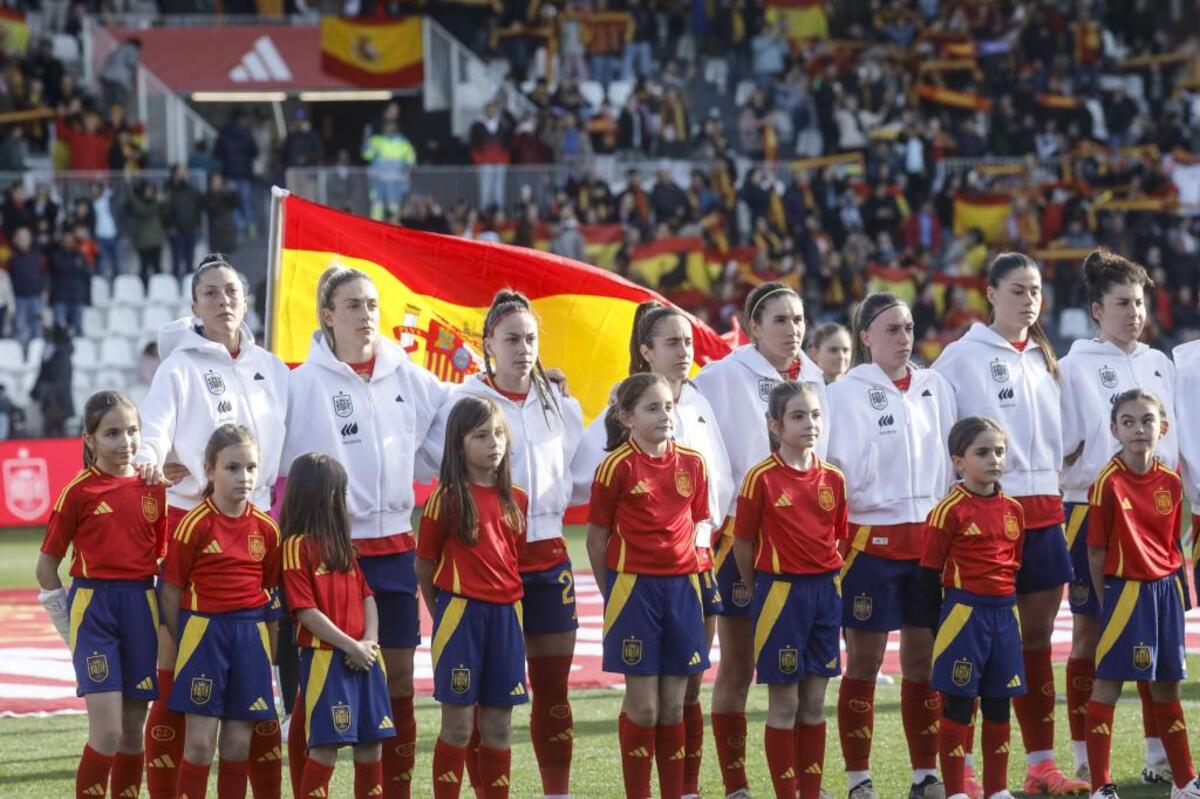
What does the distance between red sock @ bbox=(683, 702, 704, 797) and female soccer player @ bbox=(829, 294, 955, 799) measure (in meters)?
0.55

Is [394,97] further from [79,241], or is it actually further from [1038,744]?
[1038,744]

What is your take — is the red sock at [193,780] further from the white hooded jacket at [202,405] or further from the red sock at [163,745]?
the white hooded jacket at [202,405]

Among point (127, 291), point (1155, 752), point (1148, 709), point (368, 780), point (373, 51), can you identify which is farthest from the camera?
point (373, 51)

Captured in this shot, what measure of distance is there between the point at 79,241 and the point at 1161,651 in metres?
18.0

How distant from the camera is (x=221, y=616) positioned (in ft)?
21.7

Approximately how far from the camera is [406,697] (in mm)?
7043

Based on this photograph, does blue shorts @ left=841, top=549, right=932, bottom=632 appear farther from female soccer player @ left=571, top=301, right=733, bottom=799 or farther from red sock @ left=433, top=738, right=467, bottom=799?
red sock @ left=433, top=738, right=467, bottom=799

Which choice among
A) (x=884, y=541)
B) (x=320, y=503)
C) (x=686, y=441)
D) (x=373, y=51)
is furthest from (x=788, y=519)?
(x=373, y=51)

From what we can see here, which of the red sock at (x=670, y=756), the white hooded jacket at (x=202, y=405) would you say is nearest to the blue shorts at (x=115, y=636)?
the white hooded jacket at (x=202, y=405)

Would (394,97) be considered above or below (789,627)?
above

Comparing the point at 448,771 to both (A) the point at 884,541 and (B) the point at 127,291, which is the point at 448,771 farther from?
(B) the point at 127,291

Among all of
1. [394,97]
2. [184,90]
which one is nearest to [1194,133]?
[394,97]

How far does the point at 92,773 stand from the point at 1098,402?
3966mm

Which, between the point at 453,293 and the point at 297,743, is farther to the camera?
the point at 453,293
